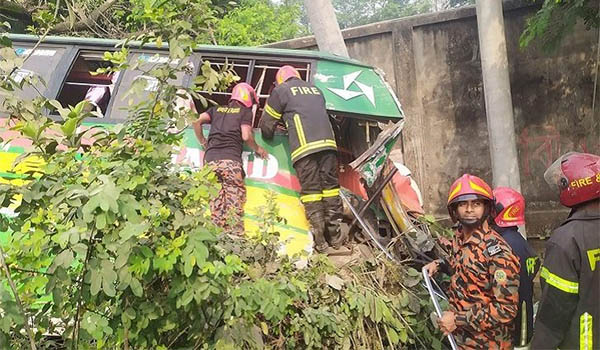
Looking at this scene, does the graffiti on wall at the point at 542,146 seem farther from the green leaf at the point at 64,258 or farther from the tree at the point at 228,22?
the green leaf at the point at 64,258

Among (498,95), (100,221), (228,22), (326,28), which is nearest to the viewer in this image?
(100,221)

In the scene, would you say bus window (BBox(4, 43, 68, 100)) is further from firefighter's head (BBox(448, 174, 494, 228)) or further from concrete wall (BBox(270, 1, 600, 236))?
concrete wall (BBox(270, 1, 600, 236))

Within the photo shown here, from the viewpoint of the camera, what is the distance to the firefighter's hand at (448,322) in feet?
9.71

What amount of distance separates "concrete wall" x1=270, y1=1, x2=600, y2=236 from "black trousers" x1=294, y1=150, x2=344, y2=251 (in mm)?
4161

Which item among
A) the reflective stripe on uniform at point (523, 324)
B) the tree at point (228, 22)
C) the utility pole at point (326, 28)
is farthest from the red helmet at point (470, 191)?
the tree at point (228, 22)

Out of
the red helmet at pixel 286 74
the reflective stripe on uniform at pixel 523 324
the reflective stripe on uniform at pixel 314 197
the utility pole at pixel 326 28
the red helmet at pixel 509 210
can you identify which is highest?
the utility pole at pixel 326 28

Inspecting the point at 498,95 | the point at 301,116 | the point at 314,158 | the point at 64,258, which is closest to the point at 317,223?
the point at 314,158

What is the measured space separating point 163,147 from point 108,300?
0.66 metres

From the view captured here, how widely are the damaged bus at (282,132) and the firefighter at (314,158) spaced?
0.17 meters

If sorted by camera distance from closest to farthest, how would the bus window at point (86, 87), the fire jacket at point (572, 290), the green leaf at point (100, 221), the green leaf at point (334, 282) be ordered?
the green leaf at point (100, 221) → the fire jacket at point (572, 290) → the green leaf at point (334, 282) → the bus window at point (86, 87)

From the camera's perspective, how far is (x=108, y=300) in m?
2.09

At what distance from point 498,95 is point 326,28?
2.39 m

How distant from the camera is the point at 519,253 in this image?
3.12 metres

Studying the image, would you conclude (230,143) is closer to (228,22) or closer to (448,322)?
(448,322)
